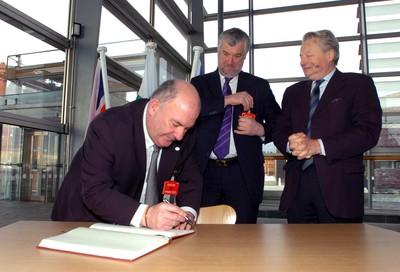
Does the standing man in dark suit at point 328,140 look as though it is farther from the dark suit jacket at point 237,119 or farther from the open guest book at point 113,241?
the open guest book at point 113,241

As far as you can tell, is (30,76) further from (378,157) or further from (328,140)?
(378,157)

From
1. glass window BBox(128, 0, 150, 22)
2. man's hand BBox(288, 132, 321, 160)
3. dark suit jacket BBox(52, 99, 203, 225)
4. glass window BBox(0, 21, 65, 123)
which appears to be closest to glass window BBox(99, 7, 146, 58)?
glass window BBox(128, 0, 150, 22)

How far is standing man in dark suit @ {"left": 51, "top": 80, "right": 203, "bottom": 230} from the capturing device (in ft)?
4.36

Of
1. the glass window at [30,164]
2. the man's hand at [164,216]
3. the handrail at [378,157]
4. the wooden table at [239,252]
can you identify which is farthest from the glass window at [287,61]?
the man's hand at [164,216]

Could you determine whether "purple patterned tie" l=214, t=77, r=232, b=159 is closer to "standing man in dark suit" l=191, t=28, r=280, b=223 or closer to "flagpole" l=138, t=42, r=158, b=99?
"standing man in dark suit" l=191, t=28, r=280, b=223

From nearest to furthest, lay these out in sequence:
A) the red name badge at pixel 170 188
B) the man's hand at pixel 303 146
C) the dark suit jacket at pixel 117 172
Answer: the dark suit jacket at pixel 117 172
the red name badge at pixel 170 188
the man's hand at pixel 303 146

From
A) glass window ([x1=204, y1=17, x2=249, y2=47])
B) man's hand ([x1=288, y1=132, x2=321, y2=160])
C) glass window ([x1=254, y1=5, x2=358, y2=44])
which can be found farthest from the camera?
glass window ([x1=204, y1=17, x2=249, y2=47])

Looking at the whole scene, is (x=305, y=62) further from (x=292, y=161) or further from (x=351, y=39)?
(x=351, y=39)

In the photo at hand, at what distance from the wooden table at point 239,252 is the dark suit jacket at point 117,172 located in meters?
0.17

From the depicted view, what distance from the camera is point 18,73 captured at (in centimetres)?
304

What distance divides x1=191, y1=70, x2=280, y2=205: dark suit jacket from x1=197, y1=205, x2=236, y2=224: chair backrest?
36 centimetres

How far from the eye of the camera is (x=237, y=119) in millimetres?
2238

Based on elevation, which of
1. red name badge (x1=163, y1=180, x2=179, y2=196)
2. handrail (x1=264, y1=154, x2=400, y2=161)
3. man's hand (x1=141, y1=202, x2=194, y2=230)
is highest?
handrail (x1=264, y1=154, x2=400, y2=161)

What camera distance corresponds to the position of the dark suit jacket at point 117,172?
136 cm
